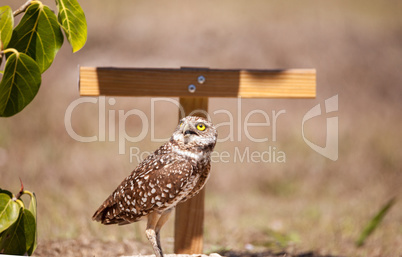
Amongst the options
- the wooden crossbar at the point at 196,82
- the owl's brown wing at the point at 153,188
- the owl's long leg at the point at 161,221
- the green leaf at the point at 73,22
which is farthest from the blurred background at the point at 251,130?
the green leaf at the point at 73,22

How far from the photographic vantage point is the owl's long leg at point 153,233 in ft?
8.09

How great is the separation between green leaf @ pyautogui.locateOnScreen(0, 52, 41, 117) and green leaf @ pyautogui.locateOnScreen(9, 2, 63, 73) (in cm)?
11

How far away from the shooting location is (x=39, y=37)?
2359mm

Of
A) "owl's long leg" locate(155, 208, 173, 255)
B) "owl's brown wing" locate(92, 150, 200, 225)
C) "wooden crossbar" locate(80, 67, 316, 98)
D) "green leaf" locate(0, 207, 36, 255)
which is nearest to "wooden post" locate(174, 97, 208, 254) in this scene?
"wooden crossbar" locate(80, 67, 316, 98)

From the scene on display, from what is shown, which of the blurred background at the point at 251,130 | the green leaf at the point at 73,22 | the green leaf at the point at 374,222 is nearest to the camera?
the green leaf at the point at 73,22

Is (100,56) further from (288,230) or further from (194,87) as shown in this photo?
(194,87)

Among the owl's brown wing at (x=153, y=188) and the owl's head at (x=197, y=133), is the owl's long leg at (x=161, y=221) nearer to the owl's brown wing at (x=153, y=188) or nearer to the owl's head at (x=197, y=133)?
the owl's brown wing at (x=153, y=188)

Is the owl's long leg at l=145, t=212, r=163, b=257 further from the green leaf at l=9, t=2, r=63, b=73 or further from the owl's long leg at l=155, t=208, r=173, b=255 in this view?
the green leaf at l=9, t=2, r=63, b=73

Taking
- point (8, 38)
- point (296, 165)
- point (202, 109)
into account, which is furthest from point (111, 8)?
point (8, 38)

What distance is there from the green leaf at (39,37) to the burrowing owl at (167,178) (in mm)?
647

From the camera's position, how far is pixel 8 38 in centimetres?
223

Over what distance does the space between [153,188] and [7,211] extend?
2.03 ft

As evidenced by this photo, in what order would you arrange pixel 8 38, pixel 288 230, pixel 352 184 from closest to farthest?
pixel 8 38 → pixel 288 230 → pixel 352 184

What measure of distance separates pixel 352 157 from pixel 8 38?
15.5 feet
